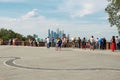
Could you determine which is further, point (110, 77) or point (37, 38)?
point (37, 38)

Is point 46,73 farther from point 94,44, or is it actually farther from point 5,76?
point 94,44

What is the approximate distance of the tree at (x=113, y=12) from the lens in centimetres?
4191

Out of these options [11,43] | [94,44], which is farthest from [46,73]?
[11,43]

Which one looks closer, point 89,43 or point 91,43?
point 91,43

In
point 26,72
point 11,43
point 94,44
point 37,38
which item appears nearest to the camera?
point 26,72

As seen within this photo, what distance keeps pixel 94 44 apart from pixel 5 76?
23341 millimetres

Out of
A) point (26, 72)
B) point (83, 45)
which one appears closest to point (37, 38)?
point (83, 45)

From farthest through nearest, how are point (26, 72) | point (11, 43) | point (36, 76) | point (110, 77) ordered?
point (11, 43)
point (26, 72)
point (36, 76)
point (110, 77)

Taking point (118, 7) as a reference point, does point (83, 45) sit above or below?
below

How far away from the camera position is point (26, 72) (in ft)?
61.7

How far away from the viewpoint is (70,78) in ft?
53.4

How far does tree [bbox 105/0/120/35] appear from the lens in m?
41.9

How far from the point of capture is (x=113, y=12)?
141ft

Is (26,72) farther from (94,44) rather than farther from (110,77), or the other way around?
(94,44)
